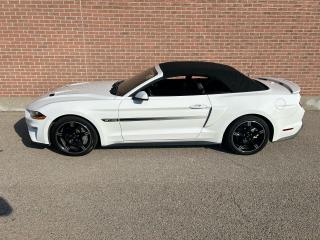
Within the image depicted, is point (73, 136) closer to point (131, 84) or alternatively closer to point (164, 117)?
point (131, 84)

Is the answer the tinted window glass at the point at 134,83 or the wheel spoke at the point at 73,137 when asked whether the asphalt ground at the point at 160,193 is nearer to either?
the wheel spoke at the point at 73,137

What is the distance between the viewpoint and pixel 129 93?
421 centimetres

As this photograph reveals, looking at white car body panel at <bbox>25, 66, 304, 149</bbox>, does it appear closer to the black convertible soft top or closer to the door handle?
the door handle

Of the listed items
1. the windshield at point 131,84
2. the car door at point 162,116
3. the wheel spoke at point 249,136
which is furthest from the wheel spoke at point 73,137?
the wheel spoke at point 249,136

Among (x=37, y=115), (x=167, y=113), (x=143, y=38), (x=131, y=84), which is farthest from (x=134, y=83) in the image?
(x=143, y=38)

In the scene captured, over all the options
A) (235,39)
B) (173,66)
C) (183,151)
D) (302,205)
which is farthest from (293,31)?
(302,205)

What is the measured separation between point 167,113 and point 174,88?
43cm

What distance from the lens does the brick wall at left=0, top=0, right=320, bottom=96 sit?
5867 millimetres

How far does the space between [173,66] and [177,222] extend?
99.0 inches

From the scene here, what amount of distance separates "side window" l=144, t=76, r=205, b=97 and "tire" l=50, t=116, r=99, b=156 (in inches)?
41.7

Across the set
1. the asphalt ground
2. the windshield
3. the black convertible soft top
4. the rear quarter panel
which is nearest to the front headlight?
the asphalt ground

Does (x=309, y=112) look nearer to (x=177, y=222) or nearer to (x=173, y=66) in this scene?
(x=173, y=66)

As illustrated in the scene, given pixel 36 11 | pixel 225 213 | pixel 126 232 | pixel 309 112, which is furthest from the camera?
pixel 309 112

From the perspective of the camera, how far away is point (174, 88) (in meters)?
4.33
